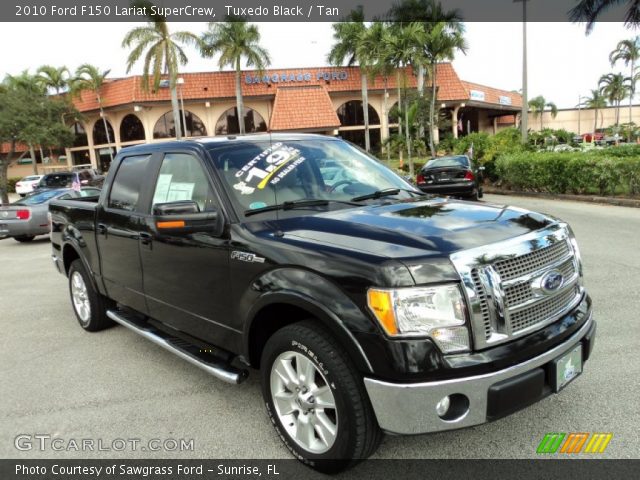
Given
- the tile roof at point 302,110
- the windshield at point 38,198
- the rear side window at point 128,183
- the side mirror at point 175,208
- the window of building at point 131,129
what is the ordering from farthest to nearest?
the window of building at point 131,129 < the tile roof at point 302,110 < the windshield at point 38,198 < the rear side window at point 128,183 < the side mirror at point 175,208

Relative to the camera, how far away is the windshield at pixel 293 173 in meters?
3.44

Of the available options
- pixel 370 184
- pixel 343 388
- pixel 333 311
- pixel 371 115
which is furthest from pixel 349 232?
pixel 371 115

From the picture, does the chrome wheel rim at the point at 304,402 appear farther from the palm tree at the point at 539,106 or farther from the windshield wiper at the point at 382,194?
the palm tree at the point at 539,106

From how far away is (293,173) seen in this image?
3.65 m

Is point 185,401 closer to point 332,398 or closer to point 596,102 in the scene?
point 332,398

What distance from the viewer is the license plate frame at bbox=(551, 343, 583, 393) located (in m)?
2.63

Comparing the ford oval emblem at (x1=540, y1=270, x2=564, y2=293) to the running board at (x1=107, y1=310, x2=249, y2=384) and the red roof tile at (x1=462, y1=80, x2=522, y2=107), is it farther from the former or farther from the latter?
the red roof tile at (x1=462, y1=80, x2=522, y2=107)

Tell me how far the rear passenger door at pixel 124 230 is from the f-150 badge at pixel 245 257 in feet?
4.18

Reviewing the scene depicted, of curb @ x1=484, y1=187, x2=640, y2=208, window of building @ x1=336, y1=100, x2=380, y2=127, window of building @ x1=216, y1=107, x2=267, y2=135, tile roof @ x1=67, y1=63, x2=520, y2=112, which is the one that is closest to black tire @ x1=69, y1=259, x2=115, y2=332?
curb @ x1=484, y1=187, x2=640, y2=208

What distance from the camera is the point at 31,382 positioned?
14.2 ft

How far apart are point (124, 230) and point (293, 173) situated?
1.67m

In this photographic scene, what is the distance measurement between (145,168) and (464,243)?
2863mm

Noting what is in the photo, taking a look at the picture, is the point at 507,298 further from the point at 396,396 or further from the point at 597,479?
the point at 597,479

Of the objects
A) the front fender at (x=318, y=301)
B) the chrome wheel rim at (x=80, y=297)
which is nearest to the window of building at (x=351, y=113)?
the chrome wheel rim at (x=80, y=297)
